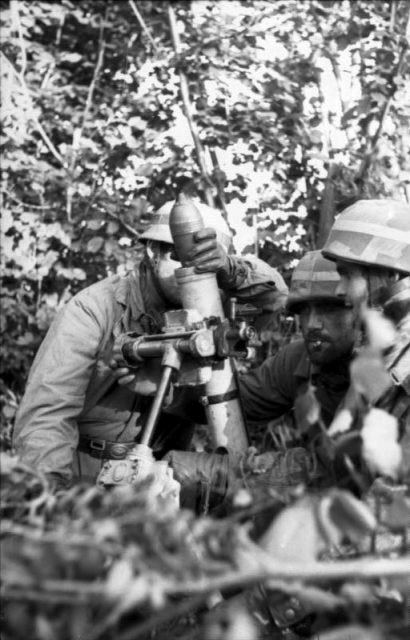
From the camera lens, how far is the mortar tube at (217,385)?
3.56 meters

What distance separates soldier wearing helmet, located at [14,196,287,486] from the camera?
3652 millimetres

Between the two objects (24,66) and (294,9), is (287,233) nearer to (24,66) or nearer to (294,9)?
(294,9)

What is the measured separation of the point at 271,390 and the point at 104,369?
0.97 m

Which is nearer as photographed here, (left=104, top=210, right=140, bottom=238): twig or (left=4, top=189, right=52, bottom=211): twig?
(left=104, top=210, right=140, bottom=238): twig

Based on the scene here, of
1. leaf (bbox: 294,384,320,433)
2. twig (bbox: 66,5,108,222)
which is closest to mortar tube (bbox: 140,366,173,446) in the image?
leaf (bbox: 294,384,320,433)

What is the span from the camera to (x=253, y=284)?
4137 millimetres

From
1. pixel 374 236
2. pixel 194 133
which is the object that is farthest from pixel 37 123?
pixel 374 236

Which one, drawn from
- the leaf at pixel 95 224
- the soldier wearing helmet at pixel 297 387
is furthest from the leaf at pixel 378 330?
the leaf at pixel 95 224

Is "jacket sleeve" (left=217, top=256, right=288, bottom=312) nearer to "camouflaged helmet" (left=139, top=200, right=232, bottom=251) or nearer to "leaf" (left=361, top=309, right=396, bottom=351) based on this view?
"camouflaged helmet" (left=139, top=200, right=232, bottom=251)

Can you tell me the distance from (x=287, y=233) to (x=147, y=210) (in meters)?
1.02

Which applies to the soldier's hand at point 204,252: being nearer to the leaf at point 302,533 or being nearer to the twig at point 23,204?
the leaf at point 302,533

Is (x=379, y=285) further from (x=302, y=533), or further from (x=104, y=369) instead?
(x=302, y=533)

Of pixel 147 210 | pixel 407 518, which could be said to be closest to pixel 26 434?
pixel 407 518

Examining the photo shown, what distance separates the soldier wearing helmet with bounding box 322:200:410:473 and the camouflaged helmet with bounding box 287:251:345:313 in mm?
531
